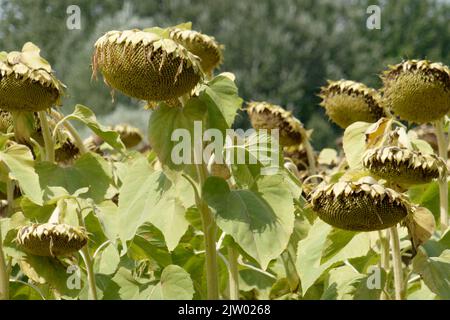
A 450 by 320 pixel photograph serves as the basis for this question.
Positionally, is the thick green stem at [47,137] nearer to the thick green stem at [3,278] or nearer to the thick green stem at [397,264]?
the thick green stem at [3,278]

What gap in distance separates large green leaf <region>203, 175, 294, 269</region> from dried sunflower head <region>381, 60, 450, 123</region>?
39cm

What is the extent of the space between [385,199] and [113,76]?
0.48 meters

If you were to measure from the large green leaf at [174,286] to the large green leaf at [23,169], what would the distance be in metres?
0.29

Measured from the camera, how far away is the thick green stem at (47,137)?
202cm

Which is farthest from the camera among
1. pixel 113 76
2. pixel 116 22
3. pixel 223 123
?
pixel 116 22

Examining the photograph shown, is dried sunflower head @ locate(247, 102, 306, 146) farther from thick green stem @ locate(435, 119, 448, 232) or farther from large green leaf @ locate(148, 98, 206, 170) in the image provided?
large green leaf @ locate(148, 98, 206, 170)

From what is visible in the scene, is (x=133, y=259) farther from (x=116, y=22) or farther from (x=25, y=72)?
(x=116, y=22)

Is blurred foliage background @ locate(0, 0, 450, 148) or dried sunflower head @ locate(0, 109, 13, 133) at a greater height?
dried sunflower head @ locate(0, 109, 13, 133)

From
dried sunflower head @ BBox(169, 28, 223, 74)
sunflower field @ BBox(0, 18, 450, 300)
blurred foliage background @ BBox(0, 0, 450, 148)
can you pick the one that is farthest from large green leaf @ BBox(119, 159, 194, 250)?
blurred foliage background @ BBox(0, 0, 450, 148)

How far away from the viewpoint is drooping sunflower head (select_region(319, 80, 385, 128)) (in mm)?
2346

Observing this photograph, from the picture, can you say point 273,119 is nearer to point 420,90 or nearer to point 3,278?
point 420,90

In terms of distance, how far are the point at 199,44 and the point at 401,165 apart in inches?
22.4

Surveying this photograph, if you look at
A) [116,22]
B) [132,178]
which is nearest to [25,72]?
[132,178]

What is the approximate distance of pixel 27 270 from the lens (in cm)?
200
